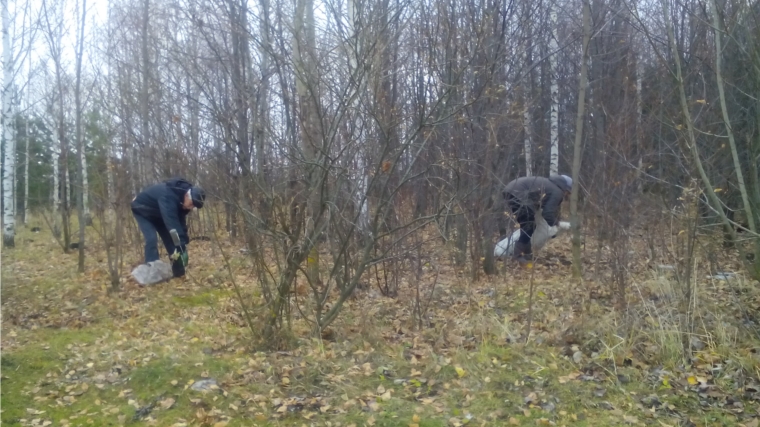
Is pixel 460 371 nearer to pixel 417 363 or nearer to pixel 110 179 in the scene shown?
pixel 417 363

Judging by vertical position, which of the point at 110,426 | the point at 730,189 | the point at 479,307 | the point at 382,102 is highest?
the point at 382,102

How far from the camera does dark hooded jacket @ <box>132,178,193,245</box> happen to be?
830 cm

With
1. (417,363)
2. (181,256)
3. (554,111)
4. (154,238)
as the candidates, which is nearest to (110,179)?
(154,238)

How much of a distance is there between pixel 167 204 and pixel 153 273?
3.29 feet

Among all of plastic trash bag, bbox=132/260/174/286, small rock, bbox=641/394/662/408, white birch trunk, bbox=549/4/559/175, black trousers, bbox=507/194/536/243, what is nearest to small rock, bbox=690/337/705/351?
small rock, bbox=641/394/662/408

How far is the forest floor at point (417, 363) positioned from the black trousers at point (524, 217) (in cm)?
152

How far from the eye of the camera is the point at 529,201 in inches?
338

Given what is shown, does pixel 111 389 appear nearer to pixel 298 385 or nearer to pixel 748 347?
pixel 298 385

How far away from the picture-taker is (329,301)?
278 inches

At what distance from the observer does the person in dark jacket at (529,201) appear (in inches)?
340

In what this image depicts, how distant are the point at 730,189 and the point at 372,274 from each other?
16.0 feet

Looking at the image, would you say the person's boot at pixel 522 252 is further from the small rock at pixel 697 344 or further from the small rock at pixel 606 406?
the small rock at pixel 606 406

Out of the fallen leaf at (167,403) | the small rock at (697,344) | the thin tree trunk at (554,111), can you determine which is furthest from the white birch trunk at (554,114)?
the fallen leaf at (167,403)

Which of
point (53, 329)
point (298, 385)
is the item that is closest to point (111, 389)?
point (298, 385)
